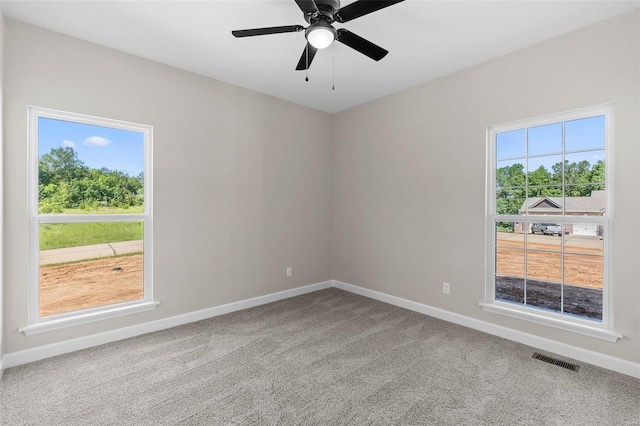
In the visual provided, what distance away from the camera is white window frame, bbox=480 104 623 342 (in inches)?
94.7

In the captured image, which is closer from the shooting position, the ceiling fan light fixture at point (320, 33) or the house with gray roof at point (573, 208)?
the ceiling fan light fixture at point (320, 33)

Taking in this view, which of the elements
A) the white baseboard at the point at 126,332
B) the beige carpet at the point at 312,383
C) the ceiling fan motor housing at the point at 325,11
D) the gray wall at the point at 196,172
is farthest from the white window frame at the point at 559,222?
the white baseboard at the point at 126,332

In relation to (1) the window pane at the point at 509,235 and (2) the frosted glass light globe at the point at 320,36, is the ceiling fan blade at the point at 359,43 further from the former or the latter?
(1) the window pane at the point at 509,235

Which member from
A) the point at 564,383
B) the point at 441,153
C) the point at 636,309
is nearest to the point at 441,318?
the point at 564,383

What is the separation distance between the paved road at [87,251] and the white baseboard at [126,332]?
0.71m

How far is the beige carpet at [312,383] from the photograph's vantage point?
1854mm

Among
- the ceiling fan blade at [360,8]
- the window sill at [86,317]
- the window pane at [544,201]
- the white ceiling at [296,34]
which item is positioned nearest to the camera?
the ceiling fan blade at [360,8]

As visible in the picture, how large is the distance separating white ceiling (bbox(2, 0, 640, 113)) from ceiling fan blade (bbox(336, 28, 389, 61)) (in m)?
0.33

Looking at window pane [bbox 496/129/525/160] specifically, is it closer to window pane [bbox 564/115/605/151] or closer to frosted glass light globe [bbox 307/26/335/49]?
window pane [bbox 564/115/605/151]

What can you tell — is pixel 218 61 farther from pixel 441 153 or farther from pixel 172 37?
pixel 441 153

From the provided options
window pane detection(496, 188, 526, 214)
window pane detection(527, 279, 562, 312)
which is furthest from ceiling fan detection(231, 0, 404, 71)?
window pane detection(527, 279, 562, 312)

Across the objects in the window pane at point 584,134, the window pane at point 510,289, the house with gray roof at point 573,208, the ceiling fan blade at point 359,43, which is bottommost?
the window pane at point 510,289

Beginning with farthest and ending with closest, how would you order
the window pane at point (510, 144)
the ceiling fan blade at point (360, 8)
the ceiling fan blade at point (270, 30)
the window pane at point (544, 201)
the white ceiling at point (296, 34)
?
1. the window pane at point (510, 144)
2. the window pane at point (544, 201)
3. the white ceiling at point (296, 34)
4. the ceiling fan blade at point (270, 30)
5. the ceiling fan blade at point (360, 8)

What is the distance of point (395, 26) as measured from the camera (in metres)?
2.48
